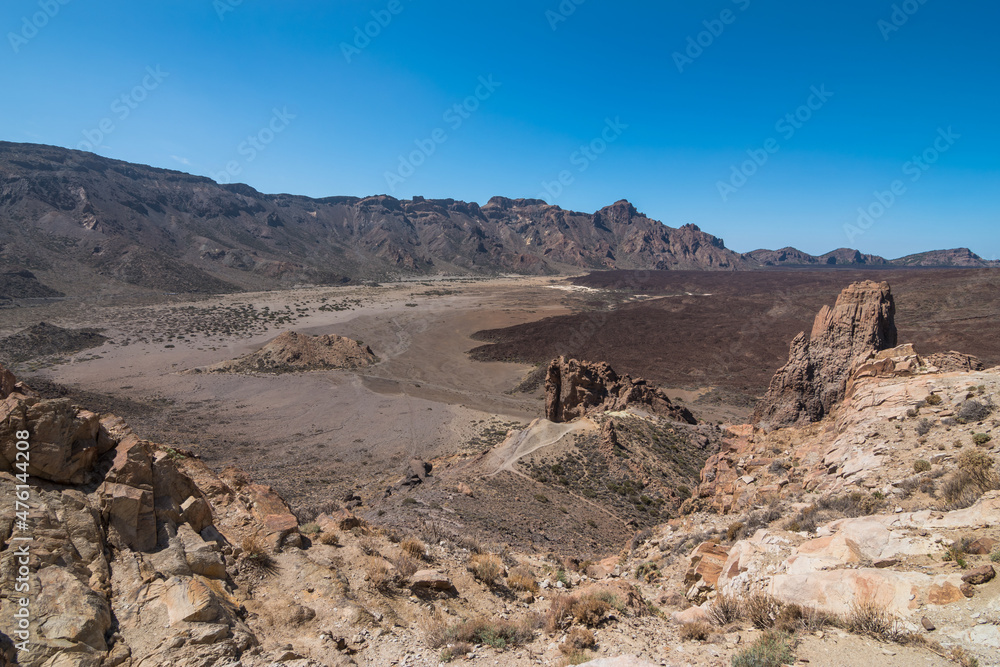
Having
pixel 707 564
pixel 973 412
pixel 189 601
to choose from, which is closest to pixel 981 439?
pixel 973 412

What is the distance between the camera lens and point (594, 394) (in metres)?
26.6

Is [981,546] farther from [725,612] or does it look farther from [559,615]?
[559,615]

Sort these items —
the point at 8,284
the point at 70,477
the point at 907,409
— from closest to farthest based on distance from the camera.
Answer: the point at 70,477 → the point at 907,409 → the point at 8,284

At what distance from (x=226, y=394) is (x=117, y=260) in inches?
3410

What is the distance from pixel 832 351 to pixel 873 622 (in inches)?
668

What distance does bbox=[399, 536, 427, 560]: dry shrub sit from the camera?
9016mm

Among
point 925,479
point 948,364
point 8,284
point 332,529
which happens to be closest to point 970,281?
point 948,364

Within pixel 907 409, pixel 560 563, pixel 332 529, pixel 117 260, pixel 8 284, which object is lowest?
pixel 560 563

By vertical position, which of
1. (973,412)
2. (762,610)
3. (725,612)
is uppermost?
(973,412)

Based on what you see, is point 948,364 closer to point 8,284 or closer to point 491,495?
point 491,495

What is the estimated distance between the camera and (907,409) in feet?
34.5

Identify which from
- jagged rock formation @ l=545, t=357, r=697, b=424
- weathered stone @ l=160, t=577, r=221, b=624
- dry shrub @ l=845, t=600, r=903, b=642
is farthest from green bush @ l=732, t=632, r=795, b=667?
jagged rock formation @ l=545, t=357, r=697, b=424

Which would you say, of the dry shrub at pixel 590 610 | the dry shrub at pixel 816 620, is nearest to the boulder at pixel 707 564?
the dry shrub at pixel 590 610

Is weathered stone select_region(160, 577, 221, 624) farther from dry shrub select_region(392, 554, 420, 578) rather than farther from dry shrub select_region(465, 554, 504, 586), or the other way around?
dry shrub select_region(465, 554, 504, 586)
